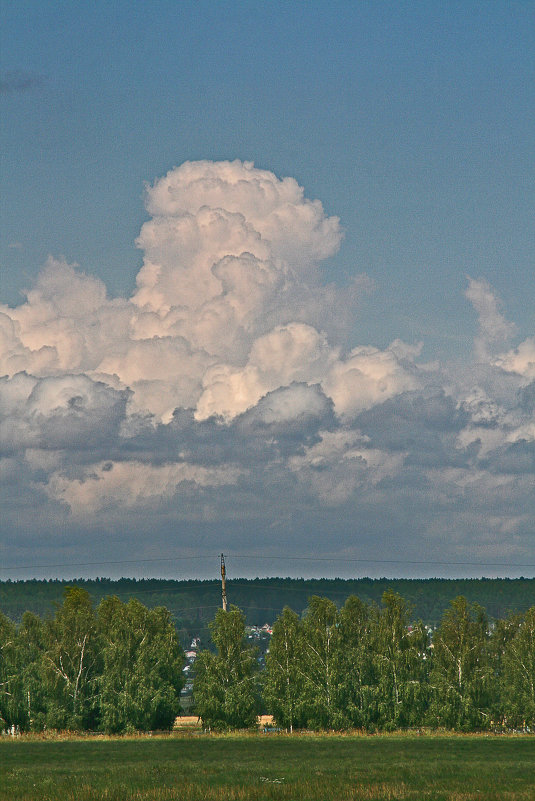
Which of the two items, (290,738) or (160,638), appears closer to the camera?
(290,738)

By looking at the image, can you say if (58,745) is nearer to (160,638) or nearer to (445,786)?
(160,638)

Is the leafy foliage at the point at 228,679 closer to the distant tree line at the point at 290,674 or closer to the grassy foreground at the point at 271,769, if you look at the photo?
the distant tree line at the point at 290,674

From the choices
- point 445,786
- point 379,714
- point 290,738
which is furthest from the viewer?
point 379,714

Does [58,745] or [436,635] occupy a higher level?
[436,635]

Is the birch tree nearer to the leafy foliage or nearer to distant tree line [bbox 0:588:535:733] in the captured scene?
distant tree line [bbox 0:588:535:733]

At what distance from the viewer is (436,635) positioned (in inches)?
4643

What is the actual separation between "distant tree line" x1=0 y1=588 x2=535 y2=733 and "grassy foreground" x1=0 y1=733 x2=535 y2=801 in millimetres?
14865

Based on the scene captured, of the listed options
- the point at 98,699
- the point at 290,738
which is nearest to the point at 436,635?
the point at 290,738

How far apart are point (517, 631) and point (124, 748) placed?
6003 centimetres

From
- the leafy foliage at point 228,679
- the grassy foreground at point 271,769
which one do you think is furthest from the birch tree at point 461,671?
the leafy foliage at point 228,679

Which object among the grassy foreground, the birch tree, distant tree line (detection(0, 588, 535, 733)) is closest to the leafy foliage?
distant tree line (detection(0, 588, 535, 733))

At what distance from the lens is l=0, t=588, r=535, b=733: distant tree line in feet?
370

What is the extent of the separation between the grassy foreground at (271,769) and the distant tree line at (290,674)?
14865 millimetres

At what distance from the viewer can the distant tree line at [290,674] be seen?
4444 inches
